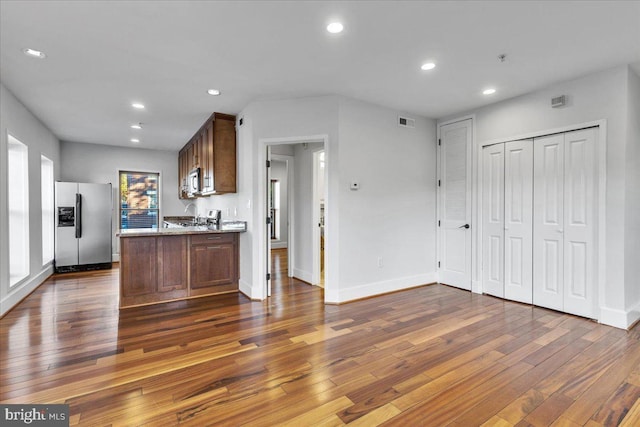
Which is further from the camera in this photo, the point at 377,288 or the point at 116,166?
the point at 116,166

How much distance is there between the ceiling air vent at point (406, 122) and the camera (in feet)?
14.9

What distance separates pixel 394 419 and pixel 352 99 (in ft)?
11.2

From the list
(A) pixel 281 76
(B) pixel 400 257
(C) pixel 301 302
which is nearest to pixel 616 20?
(A) pixel 281 76

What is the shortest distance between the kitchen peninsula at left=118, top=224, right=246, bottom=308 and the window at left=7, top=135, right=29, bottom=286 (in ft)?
5.03

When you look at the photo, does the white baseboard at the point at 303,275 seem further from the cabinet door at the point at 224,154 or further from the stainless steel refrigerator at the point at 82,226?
the stainless steel refrigerator at the point at 82,226

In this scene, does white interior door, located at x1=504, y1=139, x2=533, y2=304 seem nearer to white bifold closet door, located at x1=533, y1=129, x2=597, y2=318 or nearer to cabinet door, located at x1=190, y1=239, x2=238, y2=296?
white bifold closet door, located at x1=533, y1=129, x2=597, y2=318

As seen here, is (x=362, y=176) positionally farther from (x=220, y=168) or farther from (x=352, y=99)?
(x=220, y=168)

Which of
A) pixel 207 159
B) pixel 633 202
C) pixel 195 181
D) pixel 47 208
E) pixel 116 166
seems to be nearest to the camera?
pixel 633 202

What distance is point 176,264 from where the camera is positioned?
163 inches

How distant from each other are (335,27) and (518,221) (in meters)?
3.21

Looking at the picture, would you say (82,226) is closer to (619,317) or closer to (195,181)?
(195,181)

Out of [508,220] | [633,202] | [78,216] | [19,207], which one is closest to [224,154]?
[19,207]

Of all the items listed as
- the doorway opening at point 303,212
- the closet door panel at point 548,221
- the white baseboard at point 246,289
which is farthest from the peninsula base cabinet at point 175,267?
the closet door panel at point 548,221

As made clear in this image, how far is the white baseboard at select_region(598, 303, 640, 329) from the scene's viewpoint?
3122 millimetres
